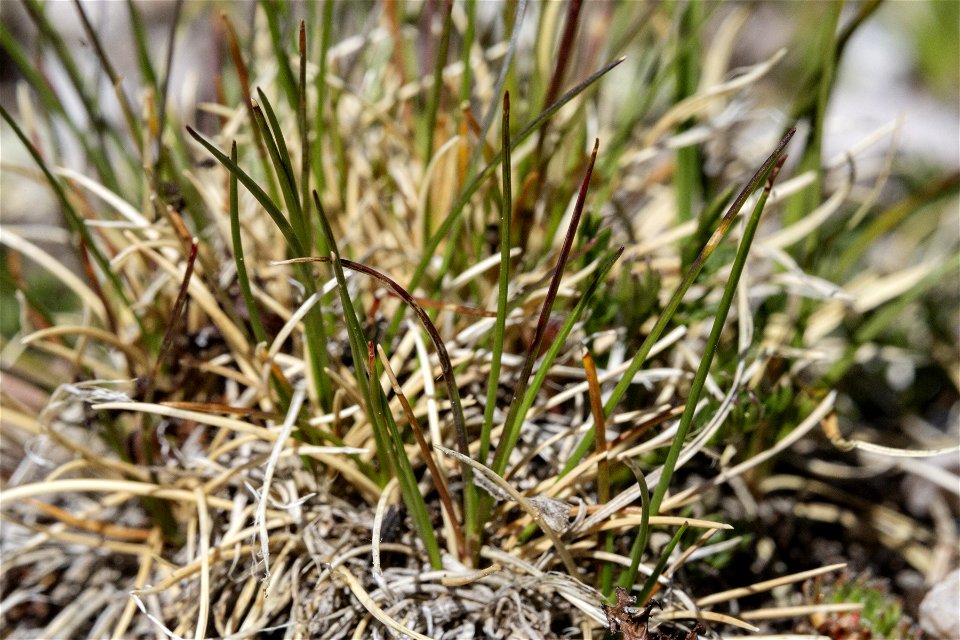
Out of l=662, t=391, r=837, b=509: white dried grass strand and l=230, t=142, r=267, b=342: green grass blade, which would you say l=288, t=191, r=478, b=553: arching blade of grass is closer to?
l=230, t=142, r=267, b=342: green grass blade

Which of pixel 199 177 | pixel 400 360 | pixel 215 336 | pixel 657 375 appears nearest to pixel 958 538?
pixel 657 375

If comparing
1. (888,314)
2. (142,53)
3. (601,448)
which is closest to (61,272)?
(142,53)

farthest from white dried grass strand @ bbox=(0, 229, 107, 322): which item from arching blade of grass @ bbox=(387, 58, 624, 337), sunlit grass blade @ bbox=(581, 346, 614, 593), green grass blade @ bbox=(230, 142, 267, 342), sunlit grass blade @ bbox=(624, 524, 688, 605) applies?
sunlit grass blade @ bbox=(624, 524, 688, 605)

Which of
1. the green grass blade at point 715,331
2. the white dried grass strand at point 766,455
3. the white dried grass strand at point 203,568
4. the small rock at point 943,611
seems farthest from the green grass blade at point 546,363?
the small rock at point 943,611

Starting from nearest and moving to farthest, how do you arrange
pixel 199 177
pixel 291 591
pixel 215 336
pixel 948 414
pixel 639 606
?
pixel 639 606, pixel 291 591, pixel 215 336, pixel 199 177, pixel 948 414

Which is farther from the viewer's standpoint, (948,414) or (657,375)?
(948,414)

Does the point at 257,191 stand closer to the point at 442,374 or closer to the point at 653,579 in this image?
the point at 442,374

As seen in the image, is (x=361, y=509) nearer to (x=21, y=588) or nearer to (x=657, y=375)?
(x=657, y=375)
